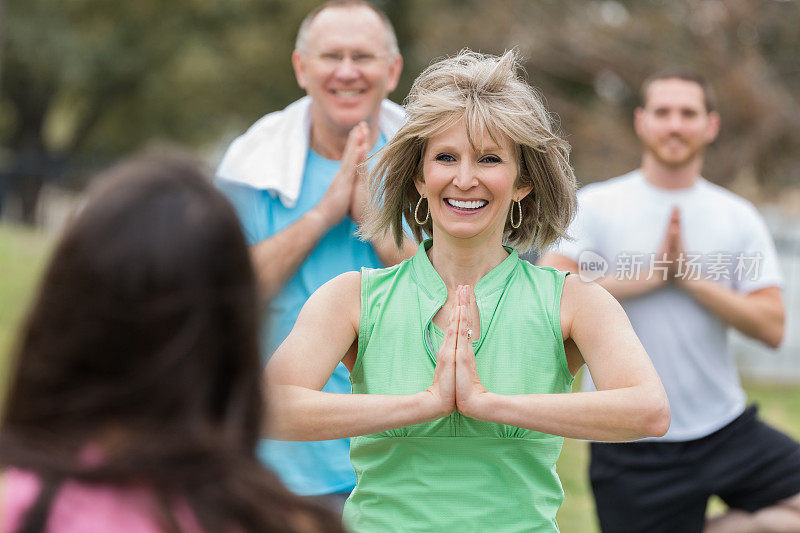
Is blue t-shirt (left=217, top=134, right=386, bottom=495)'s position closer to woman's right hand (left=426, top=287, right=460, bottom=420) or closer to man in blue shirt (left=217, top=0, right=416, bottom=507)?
man in blue shirt (left=217, top=0, right=416, bottom=507)

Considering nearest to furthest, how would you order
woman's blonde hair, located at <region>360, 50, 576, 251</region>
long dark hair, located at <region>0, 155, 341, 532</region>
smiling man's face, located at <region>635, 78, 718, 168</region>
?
long dark hair, located at <region>0, 155, 341, 532</region> → woman's blonde hair, located at <region>360, 50, 576, 251</region> → smiling man's face, located at <region>635, 78, 718, 168</region>

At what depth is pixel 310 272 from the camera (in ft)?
11.9

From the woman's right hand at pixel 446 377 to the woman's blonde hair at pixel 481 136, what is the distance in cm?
49

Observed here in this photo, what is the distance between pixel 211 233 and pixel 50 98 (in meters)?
26.3

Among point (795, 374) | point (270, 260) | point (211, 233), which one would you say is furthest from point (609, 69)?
point (211, 233)

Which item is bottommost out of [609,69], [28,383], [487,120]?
[28,383]

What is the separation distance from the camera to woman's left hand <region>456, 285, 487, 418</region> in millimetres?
2490

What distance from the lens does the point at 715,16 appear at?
1362 centimetres

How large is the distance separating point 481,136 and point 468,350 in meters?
0.53

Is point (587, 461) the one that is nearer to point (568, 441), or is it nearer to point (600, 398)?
point (568, 441)

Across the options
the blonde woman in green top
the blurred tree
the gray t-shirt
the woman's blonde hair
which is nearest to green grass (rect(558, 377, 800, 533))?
the gray t-shirt

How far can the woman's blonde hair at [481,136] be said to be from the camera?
2723 millimetres

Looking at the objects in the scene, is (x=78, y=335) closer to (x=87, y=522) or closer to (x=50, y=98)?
(x=87, y=522)

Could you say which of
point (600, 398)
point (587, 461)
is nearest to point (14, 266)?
point (587, 461)
